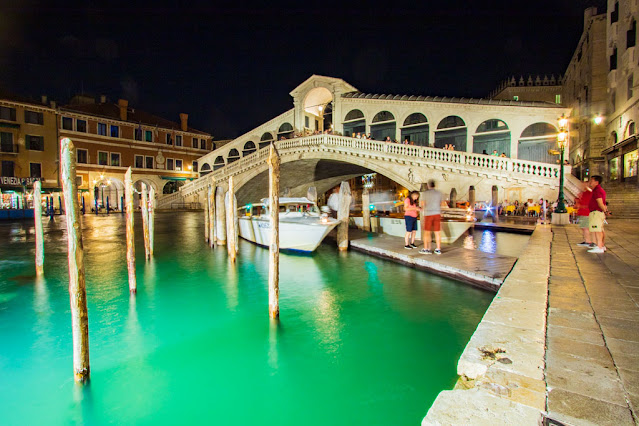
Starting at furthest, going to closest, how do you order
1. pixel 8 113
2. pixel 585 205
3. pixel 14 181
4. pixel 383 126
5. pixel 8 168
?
pixel 8 168
pixel 8 113
pixel 383 126
pixel 14 181
pixel 585 205

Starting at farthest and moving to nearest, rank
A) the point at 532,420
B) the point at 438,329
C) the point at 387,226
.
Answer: the point at 387,226 → the point at 438,329 → the point at 532,420

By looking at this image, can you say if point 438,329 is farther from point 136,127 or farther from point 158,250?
point 136,127

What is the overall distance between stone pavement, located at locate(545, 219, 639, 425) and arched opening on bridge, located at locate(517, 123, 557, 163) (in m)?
15.8

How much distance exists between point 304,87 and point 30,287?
20638mm

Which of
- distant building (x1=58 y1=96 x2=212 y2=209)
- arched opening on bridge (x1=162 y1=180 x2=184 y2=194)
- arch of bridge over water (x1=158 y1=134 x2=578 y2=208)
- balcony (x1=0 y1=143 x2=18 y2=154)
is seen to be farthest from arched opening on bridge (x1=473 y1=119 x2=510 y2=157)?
balcony (x1=0 y1=143 x2=18 y2=154)

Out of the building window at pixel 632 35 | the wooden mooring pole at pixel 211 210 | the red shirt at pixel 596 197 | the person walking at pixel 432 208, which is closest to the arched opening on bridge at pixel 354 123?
the building window at pixel 632 35

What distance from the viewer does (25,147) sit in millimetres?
24016

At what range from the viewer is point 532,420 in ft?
5.52

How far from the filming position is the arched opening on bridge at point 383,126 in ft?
73.1

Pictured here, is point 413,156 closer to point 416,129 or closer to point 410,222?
point 416,129

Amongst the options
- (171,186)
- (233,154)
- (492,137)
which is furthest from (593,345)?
(171,186)

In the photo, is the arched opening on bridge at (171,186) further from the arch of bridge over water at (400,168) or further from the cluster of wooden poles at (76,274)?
the cluster of wooden poles at (76,274)

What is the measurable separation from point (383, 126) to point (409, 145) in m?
6.36

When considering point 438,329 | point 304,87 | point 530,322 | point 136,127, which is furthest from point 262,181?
point 530,322
